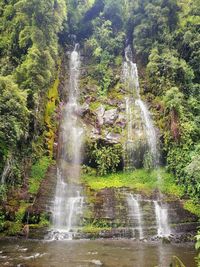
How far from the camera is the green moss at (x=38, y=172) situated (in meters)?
18.8

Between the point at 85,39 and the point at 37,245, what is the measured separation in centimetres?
2194

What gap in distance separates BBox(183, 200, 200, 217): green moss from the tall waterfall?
18.1 feet

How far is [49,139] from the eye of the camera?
22.4 metres

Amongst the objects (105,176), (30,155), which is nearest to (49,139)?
(30,155)

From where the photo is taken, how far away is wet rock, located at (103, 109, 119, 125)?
78.2 ft

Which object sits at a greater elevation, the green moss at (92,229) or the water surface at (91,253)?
the green moss at (92,229)

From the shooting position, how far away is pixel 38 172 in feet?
66.3

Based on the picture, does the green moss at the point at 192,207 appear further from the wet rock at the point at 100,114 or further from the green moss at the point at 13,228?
the green moss at the point at 13,228

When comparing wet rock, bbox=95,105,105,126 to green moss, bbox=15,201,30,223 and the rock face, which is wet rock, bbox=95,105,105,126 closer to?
the rock face

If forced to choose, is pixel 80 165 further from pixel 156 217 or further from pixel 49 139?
pixel 156 217

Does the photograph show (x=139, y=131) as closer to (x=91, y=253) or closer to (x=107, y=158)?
(x=107, y=158)

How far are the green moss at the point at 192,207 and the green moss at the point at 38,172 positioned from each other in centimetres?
799

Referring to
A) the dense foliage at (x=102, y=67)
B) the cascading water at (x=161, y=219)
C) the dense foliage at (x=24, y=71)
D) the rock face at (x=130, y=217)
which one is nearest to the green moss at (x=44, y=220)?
the rock face at (x=130, y=217)

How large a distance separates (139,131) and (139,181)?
3.68 m
